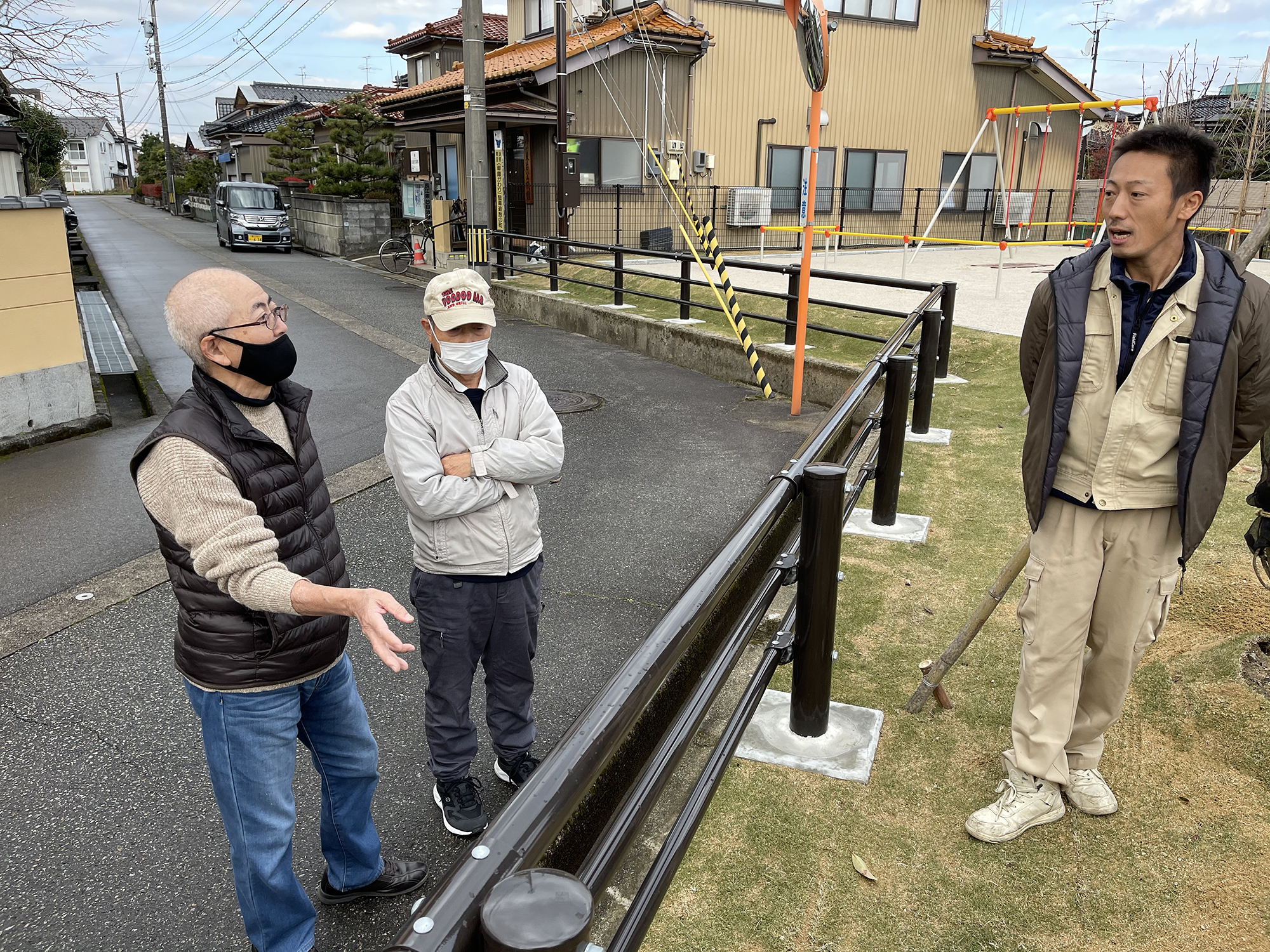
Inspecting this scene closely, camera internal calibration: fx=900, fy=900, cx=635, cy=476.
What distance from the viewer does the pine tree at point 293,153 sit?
3200cm

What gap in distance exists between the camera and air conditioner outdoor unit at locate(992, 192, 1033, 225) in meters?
23.6

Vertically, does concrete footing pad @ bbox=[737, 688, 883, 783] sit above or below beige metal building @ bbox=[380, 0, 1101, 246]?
below

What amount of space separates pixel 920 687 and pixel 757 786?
779mm

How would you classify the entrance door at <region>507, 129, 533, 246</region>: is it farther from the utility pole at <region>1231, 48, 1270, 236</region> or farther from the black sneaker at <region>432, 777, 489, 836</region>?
the black sneaker at <region>432, 777, 489, 836</region>

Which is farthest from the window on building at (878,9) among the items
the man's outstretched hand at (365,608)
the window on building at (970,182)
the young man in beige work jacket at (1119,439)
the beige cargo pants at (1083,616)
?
the man's outstretched hand at (365,608)

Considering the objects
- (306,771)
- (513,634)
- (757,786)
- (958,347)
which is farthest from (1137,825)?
(958,347)

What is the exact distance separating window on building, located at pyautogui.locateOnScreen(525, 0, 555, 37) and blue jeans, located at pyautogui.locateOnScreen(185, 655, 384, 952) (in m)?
23.2

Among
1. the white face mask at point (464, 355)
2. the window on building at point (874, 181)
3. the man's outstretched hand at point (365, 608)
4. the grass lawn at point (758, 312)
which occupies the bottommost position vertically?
the grass lawn at point (758, 312)

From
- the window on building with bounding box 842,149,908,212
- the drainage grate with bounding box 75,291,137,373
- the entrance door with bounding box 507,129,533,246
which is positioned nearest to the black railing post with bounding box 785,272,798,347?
the drainage grate with bounding box 75,291,137,373

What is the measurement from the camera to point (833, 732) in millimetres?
3197

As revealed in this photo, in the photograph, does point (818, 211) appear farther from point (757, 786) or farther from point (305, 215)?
point (757, 786)

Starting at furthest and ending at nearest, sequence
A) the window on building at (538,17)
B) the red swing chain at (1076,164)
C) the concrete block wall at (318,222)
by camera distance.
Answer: the concrete block wall at (318,222), the window on building at (538,17), the red swing chain at (1076,164)

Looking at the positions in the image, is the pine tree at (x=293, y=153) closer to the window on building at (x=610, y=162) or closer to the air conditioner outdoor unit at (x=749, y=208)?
the window on building at (x=610, y=162)

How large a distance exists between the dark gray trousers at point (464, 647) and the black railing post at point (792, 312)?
6385mm
